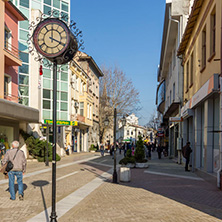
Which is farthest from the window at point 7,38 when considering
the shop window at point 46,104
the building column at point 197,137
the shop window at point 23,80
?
the shop window at point 46,104

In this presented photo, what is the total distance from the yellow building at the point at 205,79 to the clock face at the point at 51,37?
294 inches

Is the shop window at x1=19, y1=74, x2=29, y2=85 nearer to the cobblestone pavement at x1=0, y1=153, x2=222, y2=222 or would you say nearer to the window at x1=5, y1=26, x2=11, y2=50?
the window at x1=5, y1=26, x2=11, y2=50

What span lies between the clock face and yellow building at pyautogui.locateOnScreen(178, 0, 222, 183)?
7.48m

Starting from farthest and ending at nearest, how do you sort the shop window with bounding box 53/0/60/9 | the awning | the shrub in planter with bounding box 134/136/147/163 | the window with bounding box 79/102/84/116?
the window with bounding box 79/102/84/116 → the shop window with bounding box 53/0/60/9 → the shrub in planter with bounding box 134/136/147/163 → the awning

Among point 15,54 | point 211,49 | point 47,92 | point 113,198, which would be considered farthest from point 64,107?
point 113,198

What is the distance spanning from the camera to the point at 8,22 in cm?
2153

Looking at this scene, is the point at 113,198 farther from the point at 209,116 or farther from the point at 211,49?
the point at 211,49

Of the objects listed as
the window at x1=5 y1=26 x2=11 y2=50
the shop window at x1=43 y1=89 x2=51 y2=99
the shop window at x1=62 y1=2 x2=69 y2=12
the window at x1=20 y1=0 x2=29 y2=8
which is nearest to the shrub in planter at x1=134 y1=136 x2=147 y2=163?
the window at x1=5 y1=26 x2=11 y2=50

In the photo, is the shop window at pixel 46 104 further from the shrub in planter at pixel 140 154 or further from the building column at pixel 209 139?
the building column at pixel 209 139

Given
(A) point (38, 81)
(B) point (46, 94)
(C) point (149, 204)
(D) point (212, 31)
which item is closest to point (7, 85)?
(A) point (38, 81)

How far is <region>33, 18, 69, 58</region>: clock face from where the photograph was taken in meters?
5.58

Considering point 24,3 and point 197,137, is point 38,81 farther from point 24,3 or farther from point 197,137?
point 197,137

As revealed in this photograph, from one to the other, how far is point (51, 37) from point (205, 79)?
10.3 m

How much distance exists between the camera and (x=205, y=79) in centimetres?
1443
